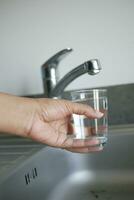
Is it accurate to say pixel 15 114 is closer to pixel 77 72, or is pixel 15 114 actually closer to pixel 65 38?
pixel 77 72

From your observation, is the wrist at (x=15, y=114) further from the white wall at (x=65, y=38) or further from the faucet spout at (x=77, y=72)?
the white wall at (x=65, y=38)

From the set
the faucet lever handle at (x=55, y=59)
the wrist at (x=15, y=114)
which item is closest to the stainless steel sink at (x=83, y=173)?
the wrist at (x=15, y=114)

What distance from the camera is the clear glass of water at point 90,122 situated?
2.21 ft

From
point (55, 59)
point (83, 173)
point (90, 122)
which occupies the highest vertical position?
point (55, 59)

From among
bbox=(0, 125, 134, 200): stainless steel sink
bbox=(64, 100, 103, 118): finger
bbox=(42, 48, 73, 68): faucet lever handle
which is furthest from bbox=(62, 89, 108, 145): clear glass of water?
bbox=(42, 48, 73, 68): faucet lever handle

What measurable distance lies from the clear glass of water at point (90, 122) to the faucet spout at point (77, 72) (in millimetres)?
197

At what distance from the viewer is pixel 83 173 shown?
38.3 inches

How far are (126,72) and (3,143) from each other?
1.43 feet

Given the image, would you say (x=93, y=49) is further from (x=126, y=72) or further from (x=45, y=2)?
(x=45, y=2)

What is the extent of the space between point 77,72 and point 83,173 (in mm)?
277

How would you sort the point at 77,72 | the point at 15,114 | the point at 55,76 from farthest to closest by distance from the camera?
the point at 55,76
the point at 77,72
the point at 15,114

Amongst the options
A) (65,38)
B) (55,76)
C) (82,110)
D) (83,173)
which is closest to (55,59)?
(55,76)

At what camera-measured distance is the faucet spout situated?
2.95ft

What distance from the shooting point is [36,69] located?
4.01ft
